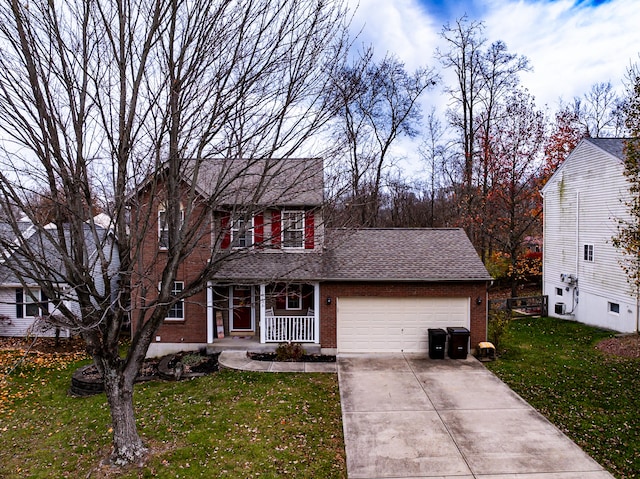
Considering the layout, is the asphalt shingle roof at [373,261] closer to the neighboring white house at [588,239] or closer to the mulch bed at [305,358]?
the mulch bed at [305,358]

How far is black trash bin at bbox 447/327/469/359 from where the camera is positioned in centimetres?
1218

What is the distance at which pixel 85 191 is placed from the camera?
6.06 m

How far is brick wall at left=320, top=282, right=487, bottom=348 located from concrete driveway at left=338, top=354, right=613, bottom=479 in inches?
72.2

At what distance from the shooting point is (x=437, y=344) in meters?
12.3

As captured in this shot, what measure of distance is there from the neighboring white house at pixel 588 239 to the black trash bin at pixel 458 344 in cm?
662

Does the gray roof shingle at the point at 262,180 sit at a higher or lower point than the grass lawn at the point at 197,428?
higher

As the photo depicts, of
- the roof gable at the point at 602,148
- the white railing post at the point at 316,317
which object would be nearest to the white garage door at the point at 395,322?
the white railing post at the point at 316,317

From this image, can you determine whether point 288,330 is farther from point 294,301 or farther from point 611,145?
point 611,145

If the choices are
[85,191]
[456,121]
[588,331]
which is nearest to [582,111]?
[456,121]

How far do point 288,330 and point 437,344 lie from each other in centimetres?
460

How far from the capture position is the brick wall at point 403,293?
12.8 m

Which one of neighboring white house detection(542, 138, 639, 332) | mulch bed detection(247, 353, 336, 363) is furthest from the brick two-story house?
neighboring white house detection(542, 138, 639, 332)

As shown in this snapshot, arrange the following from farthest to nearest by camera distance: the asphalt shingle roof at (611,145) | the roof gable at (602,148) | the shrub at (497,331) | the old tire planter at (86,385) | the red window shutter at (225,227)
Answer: the asphalt shingle roof at (611,145)
the roof gable at (602,148)
the shrub at (497,331)
the old tire planter at (86,385)
the red window shutter at (225,227)

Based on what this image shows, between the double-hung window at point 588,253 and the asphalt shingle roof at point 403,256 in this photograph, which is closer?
the asphalt shingle roof at point 403,256
